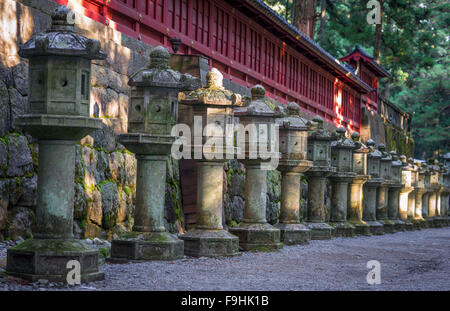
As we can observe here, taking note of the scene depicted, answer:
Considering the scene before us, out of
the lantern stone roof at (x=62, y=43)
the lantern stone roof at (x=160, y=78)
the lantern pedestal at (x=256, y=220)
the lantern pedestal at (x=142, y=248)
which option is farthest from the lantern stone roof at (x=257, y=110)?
the lantern stone roof at (x=62, y=43)

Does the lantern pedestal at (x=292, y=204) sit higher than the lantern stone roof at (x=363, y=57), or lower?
lower

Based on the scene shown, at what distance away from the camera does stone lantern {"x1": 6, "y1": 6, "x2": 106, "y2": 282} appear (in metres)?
7.61

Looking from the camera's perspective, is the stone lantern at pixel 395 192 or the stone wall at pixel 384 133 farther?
the stone wall at pixel 384 133

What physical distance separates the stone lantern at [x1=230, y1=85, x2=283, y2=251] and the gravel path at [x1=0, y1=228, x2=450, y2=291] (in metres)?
0.46

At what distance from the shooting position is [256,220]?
1321 centimetres

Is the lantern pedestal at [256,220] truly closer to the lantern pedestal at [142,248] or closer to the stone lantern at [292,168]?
the stone lantern at [292,168]

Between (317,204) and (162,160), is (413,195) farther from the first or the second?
(162,160)

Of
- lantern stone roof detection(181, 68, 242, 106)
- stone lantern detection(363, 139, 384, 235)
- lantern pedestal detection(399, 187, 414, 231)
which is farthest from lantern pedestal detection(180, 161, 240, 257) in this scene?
lantern pedestal detection(399, 187, 414, 231)

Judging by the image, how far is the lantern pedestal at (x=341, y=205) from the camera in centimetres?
1931

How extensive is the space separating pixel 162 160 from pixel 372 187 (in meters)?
14.1

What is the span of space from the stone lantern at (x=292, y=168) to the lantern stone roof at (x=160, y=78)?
515cm

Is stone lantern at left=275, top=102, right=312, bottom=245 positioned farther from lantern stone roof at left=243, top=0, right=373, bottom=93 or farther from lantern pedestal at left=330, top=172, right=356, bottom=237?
lantern stone roof at left=243, top=0, right=373, bottom=93

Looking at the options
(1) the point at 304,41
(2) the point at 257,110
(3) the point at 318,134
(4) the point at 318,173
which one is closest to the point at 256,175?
(2) the point at 257,110
